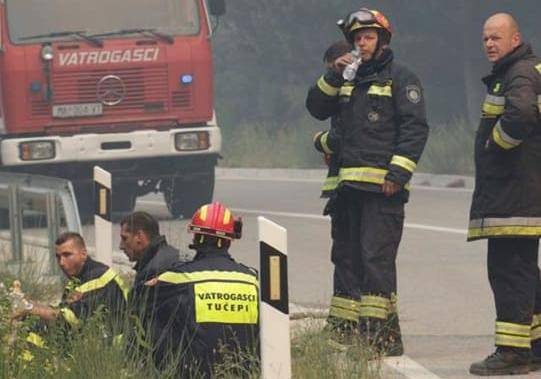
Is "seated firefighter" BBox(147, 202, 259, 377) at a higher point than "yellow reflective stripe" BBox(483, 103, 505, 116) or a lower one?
lower

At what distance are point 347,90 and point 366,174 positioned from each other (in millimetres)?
461

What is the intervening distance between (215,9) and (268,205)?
382 cm

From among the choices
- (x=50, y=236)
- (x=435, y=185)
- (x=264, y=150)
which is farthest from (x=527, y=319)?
(x=264, y=150)

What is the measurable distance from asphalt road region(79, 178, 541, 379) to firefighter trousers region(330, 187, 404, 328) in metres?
0.43

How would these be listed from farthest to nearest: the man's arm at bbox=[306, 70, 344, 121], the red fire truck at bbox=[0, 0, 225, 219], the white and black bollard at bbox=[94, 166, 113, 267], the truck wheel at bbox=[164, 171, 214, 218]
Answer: the truck wheel at bbox=[164, 171, 214, 218]
the red fire truck at bbox=[0, 0, 225, 219]
the white and black bollard at bbox=[94, 166, 113, 267]
the man's arm at bbox=[306, 70, 344, 121]

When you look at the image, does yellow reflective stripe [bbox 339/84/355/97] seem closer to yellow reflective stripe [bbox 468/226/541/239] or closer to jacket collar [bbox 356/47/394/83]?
jacket collar [bbox 356/47/394/83]

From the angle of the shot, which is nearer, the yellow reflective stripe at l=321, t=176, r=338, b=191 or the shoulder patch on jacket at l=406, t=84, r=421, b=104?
the shoulder patch on jacket at l=406, t=84, r=421, b=104

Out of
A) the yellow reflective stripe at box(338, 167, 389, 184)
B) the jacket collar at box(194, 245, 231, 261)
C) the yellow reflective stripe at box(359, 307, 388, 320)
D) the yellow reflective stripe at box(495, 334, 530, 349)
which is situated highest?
the yellow reflective stripe at box(338, 167, 389, 184)

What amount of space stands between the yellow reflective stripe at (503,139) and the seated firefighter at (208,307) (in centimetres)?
154

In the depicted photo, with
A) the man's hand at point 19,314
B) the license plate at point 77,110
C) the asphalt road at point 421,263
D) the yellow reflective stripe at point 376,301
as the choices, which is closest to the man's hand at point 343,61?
the yellow reflective stripe at point 376,301

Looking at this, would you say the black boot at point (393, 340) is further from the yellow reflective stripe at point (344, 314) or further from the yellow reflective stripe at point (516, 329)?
the yellow reflective stripe at point (516, 329)

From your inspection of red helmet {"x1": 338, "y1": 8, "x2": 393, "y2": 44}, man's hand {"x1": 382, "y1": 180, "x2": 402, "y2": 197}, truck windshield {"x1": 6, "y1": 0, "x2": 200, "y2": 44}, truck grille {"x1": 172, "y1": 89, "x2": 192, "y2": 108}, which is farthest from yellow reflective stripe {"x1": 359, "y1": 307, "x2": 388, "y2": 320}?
truck grille {"x1": 172, "y1": 89, "x2": 192, "y2": 108}

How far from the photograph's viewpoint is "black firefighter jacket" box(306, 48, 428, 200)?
386 inches

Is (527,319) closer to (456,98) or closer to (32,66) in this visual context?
(32,66)
